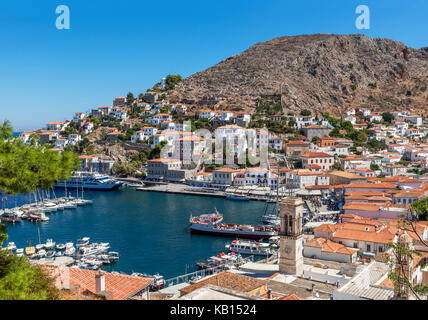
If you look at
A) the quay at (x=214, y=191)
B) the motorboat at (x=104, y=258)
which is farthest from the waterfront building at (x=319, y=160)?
the motorboat at (x=104, y=258)

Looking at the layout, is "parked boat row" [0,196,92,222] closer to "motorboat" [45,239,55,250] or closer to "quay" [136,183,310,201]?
"motorboat" [45,239,55,250]

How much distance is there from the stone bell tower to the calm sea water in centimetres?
825

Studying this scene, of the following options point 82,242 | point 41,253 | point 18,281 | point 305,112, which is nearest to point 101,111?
point 305,112

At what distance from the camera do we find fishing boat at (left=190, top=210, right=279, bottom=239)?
25844 millimetres

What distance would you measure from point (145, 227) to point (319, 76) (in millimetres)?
61422

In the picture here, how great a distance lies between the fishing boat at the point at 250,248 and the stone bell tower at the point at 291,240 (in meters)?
9.76

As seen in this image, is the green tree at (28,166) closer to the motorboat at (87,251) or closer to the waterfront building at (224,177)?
the motorboat at (87,251)

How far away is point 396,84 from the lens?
85562 millimetres

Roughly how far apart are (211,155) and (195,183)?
7460 millimetres

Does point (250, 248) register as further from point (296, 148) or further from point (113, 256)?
point (296, 148)

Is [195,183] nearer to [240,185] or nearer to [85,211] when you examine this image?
[240,185]

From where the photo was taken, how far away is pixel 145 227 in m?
28.9

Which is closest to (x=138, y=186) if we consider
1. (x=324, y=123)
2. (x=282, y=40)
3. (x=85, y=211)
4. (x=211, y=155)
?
(x=211, y=155)

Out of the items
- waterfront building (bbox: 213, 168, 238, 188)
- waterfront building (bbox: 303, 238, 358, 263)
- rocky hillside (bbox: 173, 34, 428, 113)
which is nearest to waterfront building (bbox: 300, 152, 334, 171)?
waterfront building (bbox: 213, 168, 238, 188)
